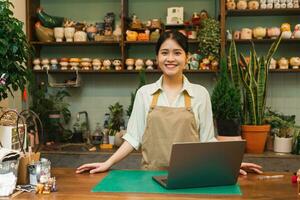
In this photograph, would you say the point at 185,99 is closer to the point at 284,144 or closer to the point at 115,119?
the point at 284,144

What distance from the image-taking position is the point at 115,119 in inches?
147

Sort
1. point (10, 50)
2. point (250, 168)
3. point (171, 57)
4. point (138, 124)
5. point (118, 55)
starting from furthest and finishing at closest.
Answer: point (118, 55) < point (10, 50) < point (138, 124) < point (171, 57) < point (250, 168)

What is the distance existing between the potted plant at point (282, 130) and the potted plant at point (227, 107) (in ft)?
1.23

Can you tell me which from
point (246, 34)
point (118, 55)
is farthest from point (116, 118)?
point (246, 34)

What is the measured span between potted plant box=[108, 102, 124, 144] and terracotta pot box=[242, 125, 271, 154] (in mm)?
1243

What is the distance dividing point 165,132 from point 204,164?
0.57 metres

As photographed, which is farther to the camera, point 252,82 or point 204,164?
point 252,82

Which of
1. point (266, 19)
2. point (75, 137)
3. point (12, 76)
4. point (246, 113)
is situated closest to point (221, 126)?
point (246, 113)

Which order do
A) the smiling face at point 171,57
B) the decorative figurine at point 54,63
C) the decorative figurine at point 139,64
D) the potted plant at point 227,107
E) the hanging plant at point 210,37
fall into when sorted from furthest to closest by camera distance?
the decorative figurine at point 54,63 → the decorative figurine at point 139,64 → the hanging plant at point 210,37 → the potted plant at point 227,107 → the smiling face at point 171,57

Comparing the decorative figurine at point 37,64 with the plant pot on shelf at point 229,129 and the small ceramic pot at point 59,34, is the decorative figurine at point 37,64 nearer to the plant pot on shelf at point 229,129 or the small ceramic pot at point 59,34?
the small ceramic pot at point 59,34

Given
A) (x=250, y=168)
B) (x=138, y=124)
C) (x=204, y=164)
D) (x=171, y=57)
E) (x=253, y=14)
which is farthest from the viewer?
(x=253, y=14)

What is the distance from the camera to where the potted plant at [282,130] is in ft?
10.6

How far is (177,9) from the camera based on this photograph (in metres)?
3.68

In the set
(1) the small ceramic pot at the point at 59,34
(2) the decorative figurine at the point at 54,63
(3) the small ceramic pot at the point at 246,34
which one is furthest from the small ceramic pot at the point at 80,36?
(3) the small ceramic pot at the point at 246,34
